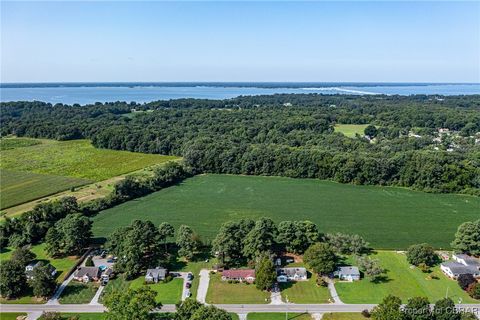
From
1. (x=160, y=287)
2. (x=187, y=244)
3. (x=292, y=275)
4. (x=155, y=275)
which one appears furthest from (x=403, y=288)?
(x=155, y=275)

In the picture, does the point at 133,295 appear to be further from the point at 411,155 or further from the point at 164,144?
the point at 164,144

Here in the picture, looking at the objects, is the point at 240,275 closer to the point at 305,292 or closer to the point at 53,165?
the point at 305,292

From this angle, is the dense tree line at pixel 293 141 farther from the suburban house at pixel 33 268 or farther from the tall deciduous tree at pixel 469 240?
the suburban house at pixel 33 268

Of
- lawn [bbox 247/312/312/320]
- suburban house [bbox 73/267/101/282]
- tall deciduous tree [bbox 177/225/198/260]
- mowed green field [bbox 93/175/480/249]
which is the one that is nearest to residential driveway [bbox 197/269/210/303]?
tall deciduous tree [bbox 177/225/198/260]

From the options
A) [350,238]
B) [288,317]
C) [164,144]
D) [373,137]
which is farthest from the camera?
[373,137]

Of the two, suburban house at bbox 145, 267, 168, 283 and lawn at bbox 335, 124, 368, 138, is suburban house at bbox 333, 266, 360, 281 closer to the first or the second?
suburban house at bbox 145, 267, 168, 283

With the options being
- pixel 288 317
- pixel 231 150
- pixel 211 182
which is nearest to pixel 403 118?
pixel 231 150

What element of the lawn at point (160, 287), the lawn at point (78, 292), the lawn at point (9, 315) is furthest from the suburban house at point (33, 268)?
the lawn at point (160, 287)
